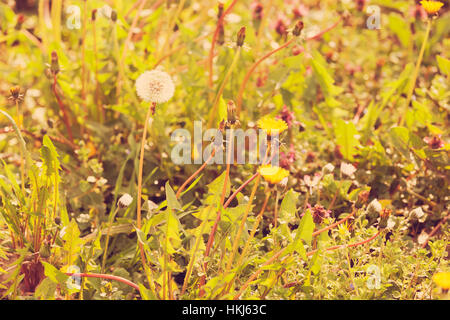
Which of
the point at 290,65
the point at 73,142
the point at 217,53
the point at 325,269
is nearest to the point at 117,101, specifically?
the point at 73,142

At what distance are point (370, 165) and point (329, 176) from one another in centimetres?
23

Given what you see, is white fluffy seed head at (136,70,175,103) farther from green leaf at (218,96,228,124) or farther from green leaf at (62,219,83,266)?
green leaf at (62,219,83,266)

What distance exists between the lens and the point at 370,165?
1321mm

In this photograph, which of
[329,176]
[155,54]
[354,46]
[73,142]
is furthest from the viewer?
[354,46]

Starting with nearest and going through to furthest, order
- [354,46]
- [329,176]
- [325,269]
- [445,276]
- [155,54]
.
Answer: [445,276], [325,269], [329,176], [155,54], [354,46]

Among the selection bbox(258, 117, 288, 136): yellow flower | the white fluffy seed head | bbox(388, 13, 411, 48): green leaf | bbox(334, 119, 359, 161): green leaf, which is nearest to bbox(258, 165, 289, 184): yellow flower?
bbox(258, 117, 288, 136): yellow flower

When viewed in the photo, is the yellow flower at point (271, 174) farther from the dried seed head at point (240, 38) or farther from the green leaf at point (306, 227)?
the dried seed head at point (240, 38)

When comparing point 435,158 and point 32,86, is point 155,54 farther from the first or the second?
point 435,158

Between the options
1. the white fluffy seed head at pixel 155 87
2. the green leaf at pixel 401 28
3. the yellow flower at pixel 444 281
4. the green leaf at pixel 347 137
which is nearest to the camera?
the yellow flower at pixel 444 281

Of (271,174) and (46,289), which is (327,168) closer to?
(271,174)

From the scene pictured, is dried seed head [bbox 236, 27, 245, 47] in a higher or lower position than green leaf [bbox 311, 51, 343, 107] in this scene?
higher

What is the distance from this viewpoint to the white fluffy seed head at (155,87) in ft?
3.21

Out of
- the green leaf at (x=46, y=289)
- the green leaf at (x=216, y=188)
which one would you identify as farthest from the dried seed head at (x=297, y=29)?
the green leaf at (x=46, y=289)

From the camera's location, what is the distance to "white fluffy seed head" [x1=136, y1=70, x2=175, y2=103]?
98 centimetres
